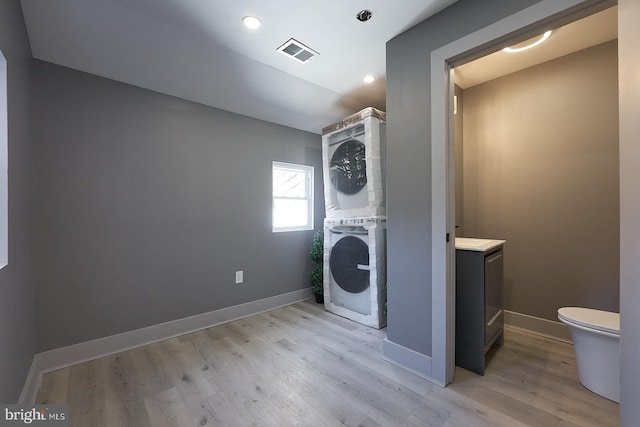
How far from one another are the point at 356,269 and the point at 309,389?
1243 mm

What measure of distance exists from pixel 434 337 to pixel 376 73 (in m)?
2.21

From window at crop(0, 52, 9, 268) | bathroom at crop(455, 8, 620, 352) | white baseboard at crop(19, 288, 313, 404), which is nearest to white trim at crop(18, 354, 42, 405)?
white baseboard at crop(19, 288, 313, 404)

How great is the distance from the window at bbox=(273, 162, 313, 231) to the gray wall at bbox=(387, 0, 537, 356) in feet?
5.25

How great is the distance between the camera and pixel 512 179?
2.44m

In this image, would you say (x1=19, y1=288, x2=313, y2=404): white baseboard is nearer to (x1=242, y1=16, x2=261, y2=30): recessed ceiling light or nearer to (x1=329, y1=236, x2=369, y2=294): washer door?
(x1=329, y1=236, x2=369, y2=294): washer door

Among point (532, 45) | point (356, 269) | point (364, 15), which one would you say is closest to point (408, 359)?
point (356, 269)

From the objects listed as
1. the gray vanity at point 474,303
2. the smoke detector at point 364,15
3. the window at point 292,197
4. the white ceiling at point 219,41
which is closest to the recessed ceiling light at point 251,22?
the white ceiling at point 219,41

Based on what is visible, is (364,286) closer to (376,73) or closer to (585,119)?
(376,73)

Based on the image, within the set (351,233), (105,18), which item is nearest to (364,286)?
(351,233)

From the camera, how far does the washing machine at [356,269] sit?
2453 mm

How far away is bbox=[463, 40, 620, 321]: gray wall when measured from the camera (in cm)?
199

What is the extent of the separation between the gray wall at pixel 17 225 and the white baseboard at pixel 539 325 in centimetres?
344

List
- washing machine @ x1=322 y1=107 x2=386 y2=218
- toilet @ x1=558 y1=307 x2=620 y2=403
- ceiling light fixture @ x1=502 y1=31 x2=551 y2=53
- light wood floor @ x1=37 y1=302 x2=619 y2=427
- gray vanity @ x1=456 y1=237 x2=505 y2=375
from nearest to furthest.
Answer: light wood floor @ x1=37 y1=302 x2=619 y2=427 < toilet @ x1=558 y1=307 x2=620 y2=403 < gray vanity @ x1=456 y1=237 x2=505 y2=375 < ceiling light fixture @ x1=502 y1=31 x2=551 y2=53 < washing machine @ x1=322 y1=107 x2=386 y2=218

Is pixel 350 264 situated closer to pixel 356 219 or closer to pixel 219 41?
pixel 356 219
